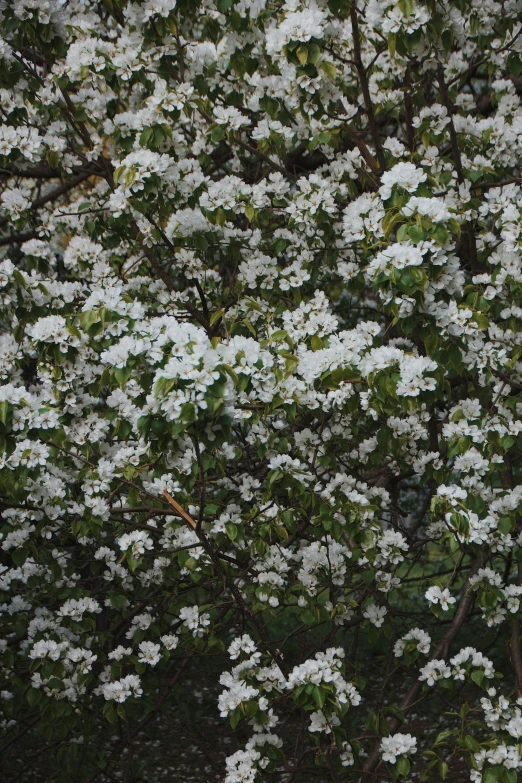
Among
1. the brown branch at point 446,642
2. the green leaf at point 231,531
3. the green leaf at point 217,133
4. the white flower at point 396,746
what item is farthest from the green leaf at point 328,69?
the white flower at point 396,746

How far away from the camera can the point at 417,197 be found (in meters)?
3.02

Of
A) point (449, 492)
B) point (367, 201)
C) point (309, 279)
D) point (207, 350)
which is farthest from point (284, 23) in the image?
point (449, 492)

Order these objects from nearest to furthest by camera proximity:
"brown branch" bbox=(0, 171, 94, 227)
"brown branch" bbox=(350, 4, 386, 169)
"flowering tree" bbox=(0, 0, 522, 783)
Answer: "flowering tree" bbox=(0, 0, 522, 783) < "brown branch" bbox=(350, 4, 386, 169) < "brown branch" bbox=(0, 171, 94, 227)

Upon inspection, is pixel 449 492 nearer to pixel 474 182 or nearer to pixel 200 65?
pixel 474 182

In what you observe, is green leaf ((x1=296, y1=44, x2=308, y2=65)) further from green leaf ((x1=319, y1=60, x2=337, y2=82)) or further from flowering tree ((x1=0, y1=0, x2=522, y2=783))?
green leaf ((x1=319, y1=60, x2=337, y2=82))

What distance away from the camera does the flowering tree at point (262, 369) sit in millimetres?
3053

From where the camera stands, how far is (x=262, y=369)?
2.77 meters

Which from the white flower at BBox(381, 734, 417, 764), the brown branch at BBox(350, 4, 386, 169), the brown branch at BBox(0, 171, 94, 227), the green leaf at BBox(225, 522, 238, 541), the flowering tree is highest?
the brown branch at BBox(0, 171, 94, 227)

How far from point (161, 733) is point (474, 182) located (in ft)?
12.6

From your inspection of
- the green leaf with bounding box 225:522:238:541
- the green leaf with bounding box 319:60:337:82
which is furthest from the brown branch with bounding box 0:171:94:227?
the green leaf with bounding box 225:522:238:541

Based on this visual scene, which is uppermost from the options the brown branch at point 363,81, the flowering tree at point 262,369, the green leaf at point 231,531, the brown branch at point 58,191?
the brown branch at point 58,191

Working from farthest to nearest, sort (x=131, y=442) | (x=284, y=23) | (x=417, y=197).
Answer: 1. (x=131, y=442)
2. (x=284, y=23)
3. (x=417, y=197)

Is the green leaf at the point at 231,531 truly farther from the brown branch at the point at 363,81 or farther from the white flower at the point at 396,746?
the brown branch at the point at 363,81

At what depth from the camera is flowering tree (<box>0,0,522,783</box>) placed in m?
3.05
